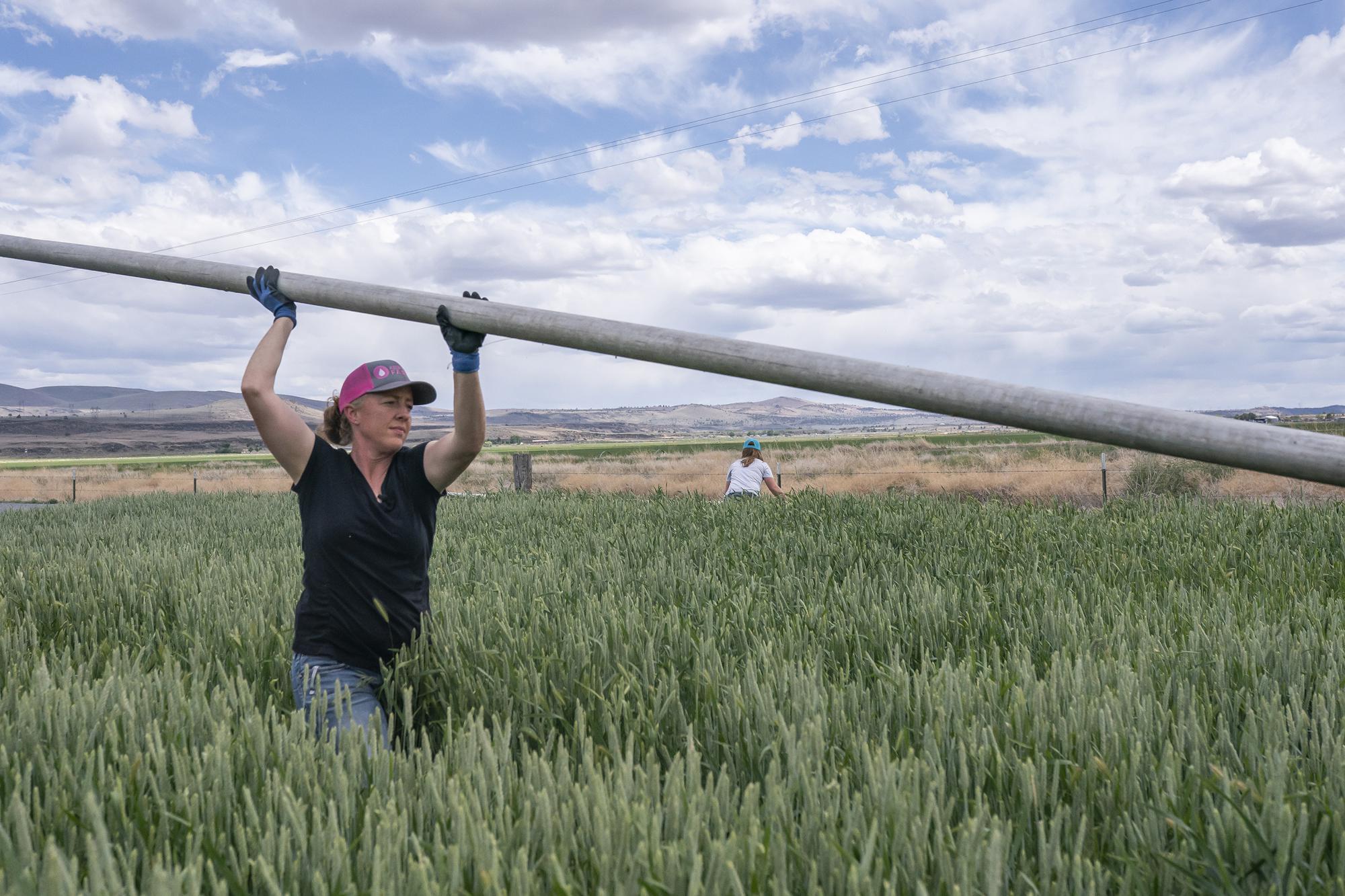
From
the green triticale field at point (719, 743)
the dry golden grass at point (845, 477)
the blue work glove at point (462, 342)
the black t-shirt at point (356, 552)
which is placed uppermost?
the blue work glove at point (462, 342)

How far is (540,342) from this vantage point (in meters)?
3.00

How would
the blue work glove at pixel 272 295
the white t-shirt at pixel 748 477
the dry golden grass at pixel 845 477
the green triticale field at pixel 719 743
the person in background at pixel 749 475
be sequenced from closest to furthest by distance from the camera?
the green triticale field at pixel 719 743, the blue work glove at pixel 272 295, the person in background at pixel 749 475, the white t-shirt at pixel 748 477, the dry golden grass at pixel 845 477

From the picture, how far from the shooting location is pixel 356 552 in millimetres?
3660

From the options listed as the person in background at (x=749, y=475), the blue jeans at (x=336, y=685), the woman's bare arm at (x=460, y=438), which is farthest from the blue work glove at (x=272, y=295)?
the person in background at (x=749, y=475)

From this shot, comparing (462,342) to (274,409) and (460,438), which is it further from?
(274,409)

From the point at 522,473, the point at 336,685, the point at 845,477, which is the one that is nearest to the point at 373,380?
the point at 336,685

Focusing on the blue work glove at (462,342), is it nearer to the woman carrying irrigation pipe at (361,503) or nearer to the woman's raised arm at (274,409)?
the woman carrying irrigation pipe at (361,503)

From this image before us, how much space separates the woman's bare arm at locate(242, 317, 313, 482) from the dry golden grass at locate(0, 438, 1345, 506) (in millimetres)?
9217

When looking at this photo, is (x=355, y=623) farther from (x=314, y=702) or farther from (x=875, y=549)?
(x=875, y=549)

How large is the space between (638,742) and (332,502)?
157 cm

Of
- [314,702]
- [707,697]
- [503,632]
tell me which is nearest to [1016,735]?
[707,697]

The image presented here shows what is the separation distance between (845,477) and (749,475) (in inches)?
1049

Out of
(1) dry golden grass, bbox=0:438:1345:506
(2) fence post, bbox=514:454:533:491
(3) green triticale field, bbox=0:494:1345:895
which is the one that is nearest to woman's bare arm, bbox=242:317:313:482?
(3) green triticale field, bbox=0:494:1345:895

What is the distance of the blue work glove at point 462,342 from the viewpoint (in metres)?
3.35
